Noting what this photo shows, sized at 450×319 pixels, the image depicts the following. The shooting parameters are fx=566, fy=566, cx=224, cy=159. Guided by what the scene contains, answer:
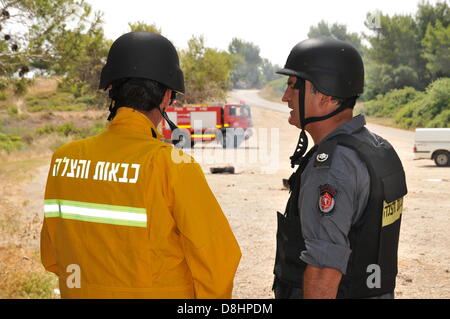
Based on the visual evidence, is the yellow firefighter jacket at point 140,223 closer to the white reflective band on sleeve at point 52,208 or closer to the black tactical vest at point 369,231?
the white reflective band on sleeve at point 52,208

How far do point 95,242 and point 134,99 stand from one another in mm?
621

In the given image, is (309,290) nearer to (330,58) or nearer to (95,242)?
(95,242)

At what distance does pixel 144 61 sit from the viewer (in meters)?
2.52

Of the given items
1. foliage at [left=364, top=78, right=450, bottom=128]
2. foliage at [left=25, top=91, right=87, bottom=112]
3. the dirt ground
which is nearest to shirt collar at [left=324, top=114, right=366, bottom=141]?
the dirt ground

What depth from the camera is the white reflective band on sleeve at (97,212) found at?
85.0 inches

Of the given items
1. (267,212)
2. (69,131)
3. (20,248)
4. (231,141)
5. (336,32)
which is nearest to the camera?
(20,248)

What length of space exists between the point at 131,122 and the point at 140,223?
0.44 meters

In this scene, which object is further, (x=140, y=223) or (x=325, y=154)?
(x=325, y=154)

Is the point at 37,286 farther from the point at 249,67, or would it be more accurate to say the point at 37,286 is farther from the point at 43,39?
the point at 249,67

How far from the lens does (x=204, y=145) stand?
92.5 ft

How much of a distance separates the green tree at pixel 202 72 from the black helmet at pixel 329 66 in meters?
46.7

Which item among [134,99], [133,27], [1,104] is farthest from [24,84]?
[1,104]

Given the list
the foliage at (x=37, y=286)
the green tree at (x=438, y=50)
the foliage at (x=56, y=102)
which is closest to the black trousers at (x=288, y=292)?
the foliage at (x=37, y=286)

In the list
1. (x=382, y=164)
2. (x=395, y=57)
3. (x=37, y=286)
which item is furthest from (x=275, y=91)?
(x=382, y=164)
